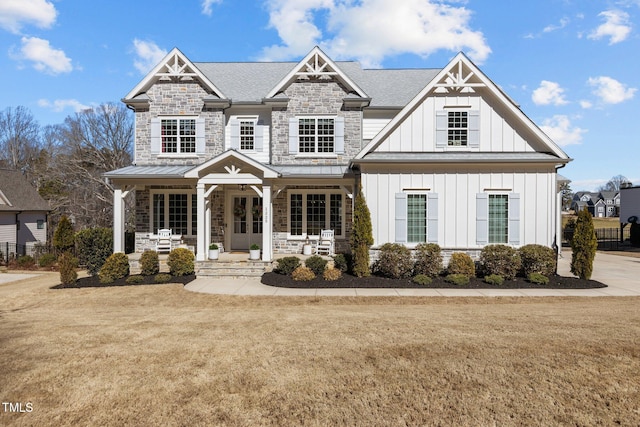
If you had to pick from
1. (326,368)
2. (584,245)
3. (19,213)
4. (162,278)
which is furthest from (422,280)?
(19,213)

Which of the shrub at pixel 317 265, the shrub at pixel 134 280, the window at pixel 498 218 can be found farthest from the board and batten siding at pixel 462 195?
the shrub at pixel 134 280

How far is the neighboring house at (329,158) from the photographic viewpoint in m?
13.9

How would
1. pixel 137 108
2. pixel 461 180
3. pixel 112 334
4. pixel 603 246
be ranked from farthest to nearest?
1. pixel 603 246
2. pixel 137 108
3. pixel 461 180
4. pixel 112 334

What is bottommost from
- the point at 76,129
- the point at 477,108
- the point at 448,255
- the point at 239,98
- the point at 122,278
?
the point at 122,278

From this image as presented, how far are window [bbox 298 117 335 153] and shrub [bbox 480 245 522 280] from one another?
8.40m

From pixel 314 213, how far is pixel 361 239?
4.28 meters

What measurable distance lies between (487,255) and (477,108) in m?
5.91

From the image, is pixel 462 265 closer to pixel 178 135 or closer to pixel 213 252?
pixel 213 252

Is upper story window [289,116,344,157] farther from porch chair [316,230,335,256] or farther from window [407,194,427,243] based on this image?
window [407,194,427,243]

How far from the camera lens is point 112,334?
677 cm

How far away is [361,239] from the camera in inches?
524

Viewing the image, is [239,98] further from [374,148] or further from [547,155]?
[547,155]

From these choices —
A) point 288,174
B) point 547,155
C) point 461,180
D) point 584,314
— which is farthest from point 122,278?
point 547,155

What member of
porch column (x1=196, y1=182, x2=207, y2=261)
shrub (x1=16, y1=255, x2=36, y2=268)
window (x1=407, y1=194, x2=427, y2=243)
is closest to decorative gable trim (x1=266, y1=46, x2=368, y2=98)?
porch column (x1=196, y1=182, x2=207, y2=261)
